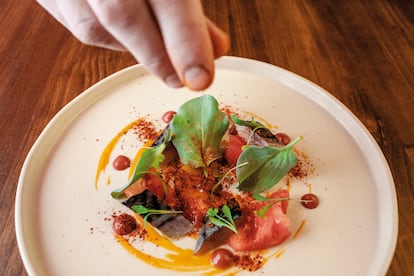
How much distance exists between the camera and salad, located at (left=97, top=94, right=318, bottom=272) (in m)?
1.00

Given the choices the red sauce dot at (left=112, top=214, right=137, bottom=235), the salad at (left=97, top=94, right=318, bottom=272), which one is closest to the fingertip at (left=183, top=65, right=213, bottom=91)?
the salad at (left=97, top=94, right=318, bottom=272)

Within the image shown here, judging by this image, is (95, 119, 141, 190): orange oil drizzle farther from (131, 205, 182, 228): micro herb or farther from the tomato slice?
the tomato slice

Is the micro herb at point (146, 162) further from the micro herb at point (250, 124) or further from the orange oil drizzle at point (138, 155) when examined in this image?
the micro herb at point (250, 124)

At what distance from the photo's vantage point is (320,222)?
3.42 ft

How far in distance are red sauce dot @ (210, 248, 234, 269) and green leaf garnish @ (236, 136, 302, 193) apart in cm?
17

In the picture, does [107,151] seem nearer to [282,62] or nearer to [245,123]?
[245,123]

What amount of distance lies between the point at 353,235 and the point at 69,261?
0.69 metres

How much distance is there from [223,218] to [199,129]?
0.83ft

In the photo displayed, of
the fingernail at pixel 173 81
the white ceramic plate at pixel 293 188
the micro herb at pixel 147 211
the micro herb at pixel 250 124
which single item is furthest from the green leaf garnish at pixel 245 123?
the fingernail at pixel 173 81

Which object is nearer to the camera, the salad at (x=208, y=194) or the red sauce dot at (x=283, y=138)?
the salad at (x=208, y=194)

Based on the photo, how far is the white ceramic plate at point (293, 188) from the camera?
3.24 feet

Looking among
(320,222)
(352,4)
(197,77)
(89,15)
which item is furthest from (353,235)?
(352,4)

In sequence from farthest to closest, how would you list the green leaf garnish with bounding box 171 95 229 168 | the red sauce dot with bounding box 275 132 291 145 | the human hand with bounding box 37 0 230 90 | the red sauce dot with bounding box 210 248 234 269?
1. the red sauce dot with bounding box 275 132 291 145
2. the green leaf garnish with bounding box 171 95 229 168
3. the red sauce dot with bounding box 210 248 234 269
4. the human hand with bounding box 37 0 230 90

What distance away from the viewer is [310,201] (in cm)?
108
